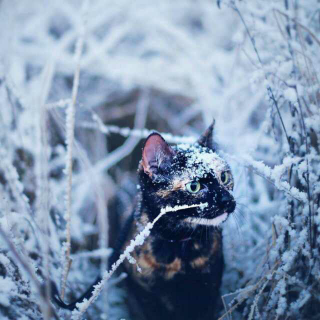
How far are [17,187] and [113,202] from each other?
24.0 inches

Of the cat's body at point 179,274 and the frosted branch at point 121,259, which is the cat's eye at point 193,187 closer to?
the frosted branch at point 121,259

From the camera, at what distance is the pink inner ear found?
970mm

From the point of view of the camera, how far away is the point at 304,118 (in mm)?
1086

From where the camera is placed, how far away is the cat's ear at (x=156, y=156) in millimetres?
978

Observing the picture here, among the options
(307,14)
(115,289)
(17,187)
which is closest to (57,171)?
(17,187)

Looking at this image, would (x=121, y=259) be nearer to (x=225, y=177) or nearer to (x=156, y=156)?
(x=156, y=156)

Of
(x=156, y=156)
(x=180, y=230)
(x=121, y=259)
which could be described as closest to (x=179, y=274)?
(x=180, y=230)

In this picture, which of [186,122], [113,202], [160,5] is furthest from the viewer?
[160,5]

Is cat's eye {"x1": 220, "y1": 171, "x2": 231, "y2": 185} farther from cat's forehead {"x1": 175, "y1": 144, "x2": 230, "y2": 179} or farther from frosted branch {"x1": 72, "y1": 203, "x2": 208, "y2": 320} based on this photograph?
frosted branch {"x1": 72, "y1": 203, "x2": 208, "y2": 320}

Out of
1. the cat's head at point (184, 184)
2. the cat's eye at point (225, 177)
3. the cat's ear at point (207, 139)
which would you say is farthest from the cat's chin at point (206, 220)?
the cat's ear at point (207, 139)

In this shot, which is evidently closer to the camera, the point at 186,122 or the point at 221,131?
the point at 221,131

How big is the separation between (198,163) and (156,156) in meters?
0.14

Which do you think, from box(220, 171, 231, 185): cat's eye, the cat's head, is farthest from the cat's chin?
box(220, 171, 231, 185): cat's eye

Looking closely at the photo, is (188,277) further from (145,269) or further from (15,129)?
(15,129)
